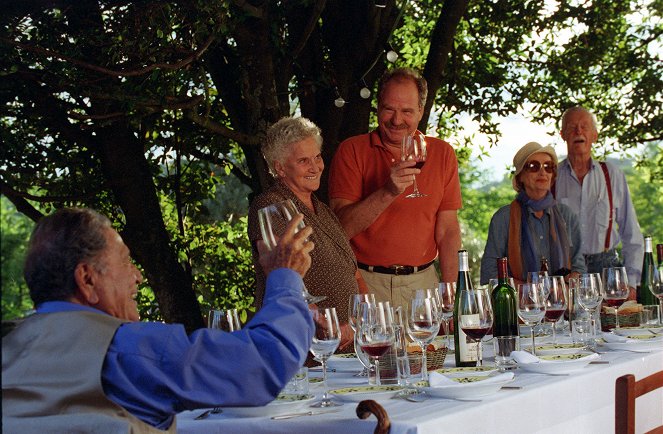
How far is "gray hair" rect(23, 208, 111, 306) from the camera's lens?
2.23m

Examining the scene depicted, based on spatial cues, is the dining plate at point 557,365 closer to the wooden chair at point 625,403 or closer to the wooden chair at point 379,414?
the wooden chair at point 625,403

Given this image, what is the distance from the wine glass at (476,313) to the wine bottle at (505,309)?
47cm

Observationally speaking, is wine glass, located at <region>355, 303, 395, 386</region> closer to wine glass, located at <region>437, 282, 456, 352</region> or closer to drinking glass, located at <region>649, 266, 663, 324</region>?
wine glass, located at <region>437, 282, 456, 352</region>

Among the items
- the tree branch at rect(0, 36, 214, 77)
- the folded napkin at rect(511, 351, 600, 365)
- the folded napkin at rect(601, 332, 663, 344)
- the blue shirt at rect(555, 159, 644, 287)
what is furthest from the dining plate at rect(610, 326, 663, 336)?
the tree branch at rect(0, 36, 214, 77)

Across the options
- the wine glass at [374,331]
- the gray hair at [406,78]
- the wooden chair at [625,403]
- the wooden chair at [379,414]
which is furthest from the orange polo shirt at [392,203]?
the wooden chair at [379,414]

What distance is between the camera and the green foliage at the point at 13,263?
2.10 m

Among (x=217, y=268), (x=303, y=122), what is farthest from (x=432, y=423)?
(x=217, y=268)

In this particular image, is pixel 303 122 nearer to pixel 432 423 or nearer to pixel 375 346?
pixel 375 346

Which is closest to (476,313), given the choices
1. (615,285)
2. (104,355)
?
(615,285)

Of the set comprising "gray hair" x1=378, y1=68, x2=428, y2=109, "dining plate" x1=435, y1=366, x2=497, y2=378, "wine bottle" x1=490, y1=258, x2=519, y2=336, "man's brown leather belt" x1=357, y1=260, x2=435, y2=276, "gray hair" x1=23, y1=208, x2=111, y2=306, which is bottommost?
"dining plate" x1=435, y1=366, x2=497, y2=378

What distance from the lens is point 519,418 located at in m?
2.79

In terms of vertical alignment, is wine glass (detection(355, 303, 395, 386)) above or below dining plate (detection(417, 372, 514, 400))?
above

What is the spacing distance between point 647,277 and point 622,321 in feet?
1.25

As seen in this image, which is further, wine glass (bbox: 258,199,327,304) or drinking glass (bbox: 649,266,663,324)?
drinking glass (bbox: 649,266,663,324)
